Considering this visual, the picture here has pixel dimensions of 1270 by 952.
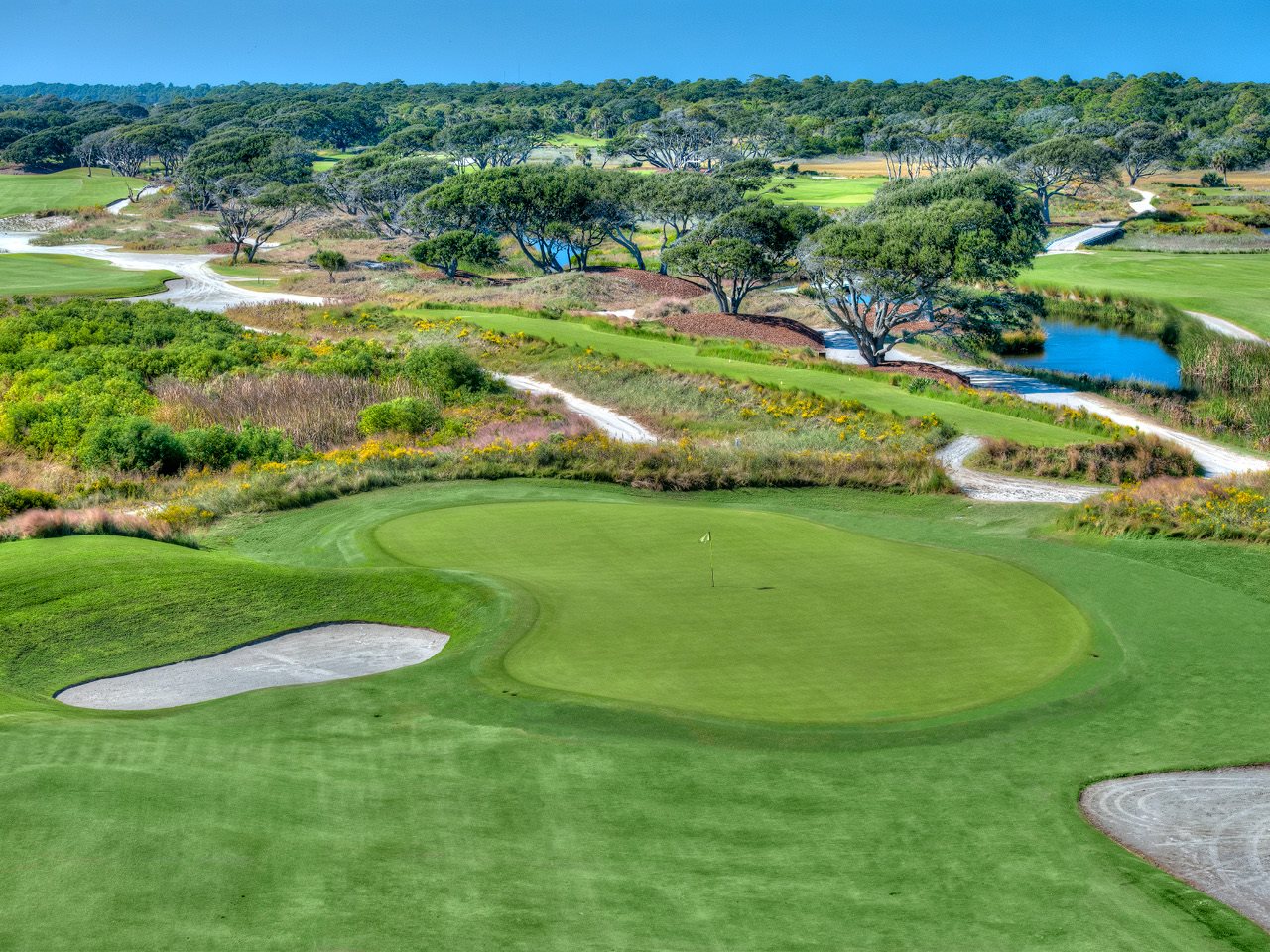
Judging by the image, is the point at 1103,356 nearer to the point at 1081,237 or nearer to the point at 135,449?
the point at 1081,237

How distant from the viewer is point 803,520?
19.6m

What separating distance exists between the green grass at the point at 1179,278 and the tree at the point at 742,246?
54.0ft

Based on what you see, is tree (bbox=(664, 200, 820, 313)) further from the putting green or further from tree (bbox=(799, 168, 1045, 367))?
the putting green

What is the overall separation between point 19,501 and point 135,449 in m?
6.62

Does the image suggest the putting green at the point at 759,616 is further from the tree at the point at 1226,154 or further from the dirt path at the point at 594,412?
the tree at the point at 1226,154

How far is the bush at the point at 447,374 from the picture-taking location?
124 feet

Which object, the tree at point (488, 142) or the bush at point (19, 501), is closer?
the bush at point (19, 501)

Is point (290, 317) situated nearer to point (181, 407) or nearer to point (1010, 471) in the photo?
point (181, 407)

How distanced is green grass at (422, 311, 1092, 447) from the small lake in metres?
13.9

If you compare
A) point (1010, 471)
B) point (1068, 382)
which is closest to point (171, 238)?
point (1068, 382)

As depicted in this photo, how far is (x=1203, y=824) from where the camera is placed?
10055mm

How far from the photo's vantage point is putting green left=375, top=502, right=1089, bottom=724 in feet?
41.0

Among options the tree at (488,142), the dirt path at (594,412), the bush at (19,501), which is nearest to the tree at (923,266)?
the dirt path at (594,412)

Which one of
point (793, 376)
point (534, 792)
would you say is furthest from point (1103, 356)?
point (534, 792)
